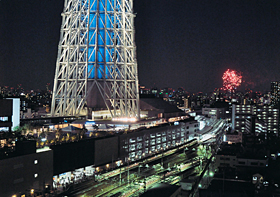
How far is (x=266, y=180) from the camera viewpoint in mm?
37969

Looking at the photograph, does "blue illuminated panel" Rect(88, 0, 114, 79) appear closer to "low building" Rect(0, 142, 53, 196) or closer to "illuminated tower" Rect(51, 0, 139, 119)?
"illuminated tower" Rect(51, 0, 139, 119)

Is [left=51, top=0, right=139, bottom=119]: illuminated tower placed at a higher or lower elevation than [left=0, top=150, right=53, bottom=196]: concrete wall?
higher

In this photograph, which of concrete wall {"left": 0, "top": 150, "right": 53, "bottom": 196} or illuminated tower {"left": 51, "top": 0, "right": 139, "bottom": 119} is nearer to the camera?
concrete wall {"left": 0, "top": 150, "right": 53, "bottom": 196}

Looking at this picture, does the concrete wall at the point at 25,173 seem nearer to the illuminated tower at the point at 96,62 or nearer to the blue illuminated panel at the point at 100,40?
the illuminated tower at the point at 96,62

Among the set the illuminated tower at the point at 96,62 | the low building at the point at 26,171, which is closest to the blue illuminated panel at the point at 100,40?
the illuminated tower at the point at 96,62

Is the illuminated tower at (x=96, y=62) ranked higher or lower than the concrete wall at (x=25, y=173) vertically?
higher

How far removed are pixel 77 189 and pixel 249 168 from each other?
24362mm

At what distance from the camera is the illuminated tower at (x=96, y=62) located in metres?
48.7

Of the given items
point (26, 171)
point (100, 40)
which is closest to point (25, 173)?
point (26, 171)

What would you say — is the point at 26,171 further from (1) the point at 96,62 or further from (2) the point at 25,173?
(1) the point at 96,62

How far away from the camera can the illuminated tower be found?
48656 millimetres

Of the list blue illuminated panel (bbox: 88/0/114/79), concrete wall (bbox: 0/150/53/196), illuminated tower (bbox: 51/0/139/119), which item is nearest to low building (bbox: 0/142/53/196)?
concrete wall (bbox: 0/150/53/196)

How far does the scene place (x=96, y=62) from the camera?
48.2 metres

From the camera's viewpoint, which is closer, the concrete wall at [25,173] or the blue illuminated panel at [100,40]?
the concrete wall at [25,173]
